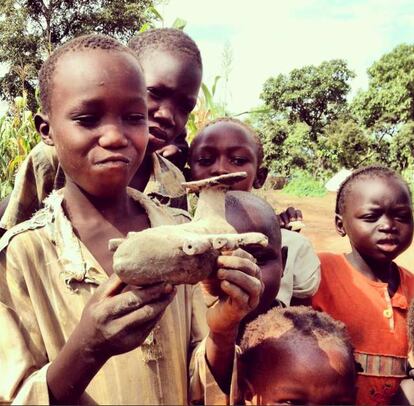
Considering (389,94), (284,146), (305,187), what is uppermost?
(389,94)

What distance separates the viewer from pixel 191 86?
235 centimetres

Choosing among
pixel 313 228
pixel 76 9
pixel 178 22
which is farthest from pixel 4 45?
pixel 178 22

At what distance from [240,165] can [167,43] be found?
24.7 inches

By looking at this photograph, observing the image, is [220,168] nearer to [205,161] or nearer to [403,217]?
[205,161]

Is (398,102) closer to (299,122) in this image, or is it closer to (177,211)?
(299,122)

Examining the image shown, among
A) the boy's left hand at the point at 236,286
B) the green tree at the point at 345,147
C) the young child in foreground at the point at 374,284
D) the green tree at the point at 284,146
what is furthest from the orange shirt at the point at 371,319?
the green tree at the point at 284,146

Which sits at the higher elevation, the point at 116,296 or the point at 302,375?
the point at 116,296

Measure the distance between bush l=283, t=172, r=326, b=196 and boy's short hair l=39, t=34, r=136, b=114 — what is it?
22.0 m

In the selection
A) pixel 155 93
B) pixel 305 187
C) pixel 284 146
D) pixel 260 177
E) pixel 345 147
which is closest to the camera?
pixel 155 93

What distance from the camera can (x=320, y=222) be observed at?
1798cm

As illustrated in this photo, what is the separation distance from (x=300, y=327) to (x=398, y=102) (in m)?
24.7

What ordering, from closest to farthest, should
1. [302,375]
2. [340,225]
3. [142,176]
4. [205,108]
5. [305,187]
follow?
[302,375] → [142,176] → [340,225] → [205,108] → [305,187]

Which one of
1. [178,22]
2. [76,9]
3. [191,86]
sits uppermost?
[76,9]

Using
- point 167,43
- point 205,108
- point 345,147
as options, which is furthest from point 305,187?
point 167,43
